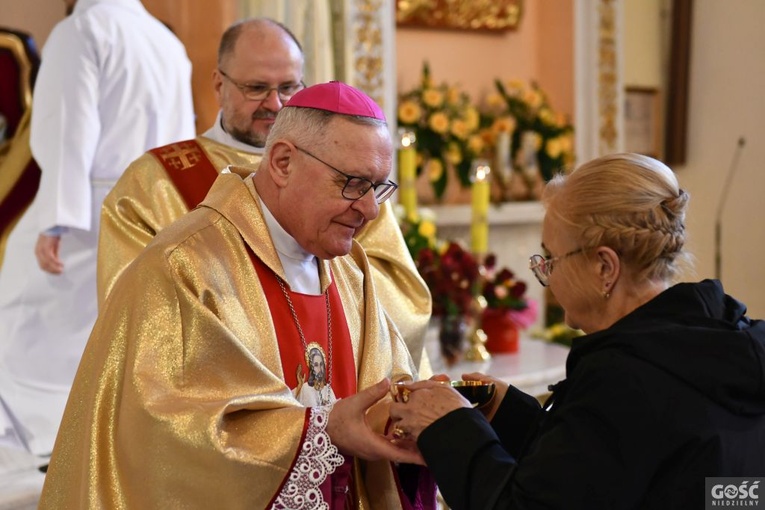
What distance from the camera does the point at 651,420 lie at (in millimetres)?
1648

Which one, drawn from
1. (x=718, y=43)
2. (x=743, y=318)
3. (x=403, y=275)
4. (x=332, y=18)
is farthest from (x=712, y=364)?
(x=718, y=43)

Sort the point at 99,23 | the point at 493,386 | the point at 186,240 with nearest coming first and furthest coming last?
the point at 186,240 < the point at 493,386 < the point at 99,23

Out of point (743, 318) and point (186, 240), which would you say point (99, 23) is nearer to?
point (186, 240)

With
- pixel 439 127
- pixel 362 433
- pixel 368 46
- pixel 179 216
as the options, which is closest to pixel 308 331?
pixel 362 433

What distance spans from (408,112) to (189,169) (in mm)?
3083

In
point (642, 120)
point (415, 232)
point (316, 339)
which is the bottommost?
point (415, 232)

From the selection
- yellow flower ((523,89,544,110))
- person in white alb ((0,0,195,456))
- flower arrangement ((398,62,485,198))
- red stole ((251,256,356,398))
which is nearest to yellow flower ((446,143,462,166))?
flower arrangement ((398,62,485,198))

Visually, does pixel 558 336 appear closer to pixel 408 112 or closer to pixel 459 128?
pixel 459 128

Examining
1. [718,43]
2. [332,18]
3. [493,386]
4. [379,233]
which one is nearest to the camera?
[493,386]

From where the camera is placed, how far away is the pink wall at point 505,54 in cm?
640

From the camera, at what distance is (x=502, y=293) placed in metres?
4.68

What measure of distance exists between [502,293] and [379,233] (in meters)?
1.81

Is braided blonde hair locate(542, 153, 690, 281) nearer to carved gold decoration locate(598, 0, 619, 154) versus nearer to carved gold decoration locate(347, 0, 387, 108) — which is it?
carved gold decoration locate(347, 0, 387, 108)

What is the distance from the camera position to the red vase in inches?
186
